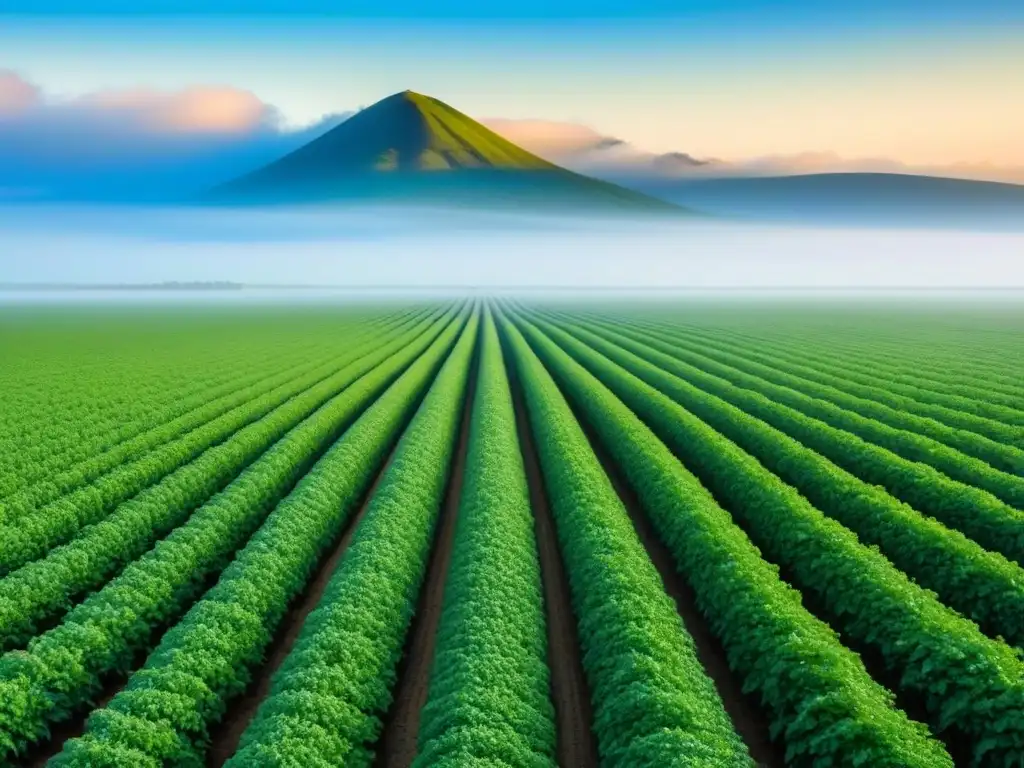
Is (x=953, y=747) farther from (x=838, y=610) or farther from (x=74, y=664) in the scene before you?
(x=74, y=664)

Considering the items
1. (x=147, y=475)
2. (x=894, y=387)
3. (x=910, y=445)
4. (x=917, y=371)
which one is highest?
(x=917, y=371)

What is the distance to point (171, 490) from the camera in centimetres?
1661

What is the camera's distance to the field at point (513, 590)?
846 cm

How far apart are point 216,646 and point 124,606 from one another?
2270mm

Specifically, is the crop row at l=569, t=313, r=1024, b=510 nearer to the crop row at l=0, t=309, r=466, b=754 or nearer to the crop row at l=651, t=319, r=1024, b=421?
the crop row at l=651, t=319, r=1024, b=421

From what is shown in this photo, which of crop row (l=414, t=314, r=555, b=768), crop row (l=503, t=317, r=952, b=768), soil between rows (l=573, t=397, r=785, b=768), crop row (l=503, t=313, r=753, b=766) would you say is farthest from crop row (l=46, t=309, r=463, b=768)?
crop row (l=503, t=317, r=952, b=768)

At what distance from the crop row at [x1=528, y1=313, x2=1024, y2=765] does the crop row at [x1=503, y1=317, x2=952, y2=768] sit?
0.77 meters

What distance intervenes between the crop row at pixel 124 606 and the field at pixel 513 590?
2.0 inches

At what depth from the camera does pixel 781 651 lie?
31.2ft

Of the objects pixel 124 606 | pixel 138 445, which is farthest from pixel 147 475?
pixel 124 606

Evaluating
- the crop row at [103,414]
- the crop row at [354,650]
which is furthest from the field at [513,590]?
the crop row at [103,414]

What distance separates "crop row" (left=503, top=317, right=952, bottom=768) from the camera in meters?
7.74

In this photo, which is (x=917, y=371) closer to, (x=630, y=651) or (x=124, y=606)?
(x=630, y=651)

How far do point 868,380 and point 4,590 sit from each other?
35.7 metres
